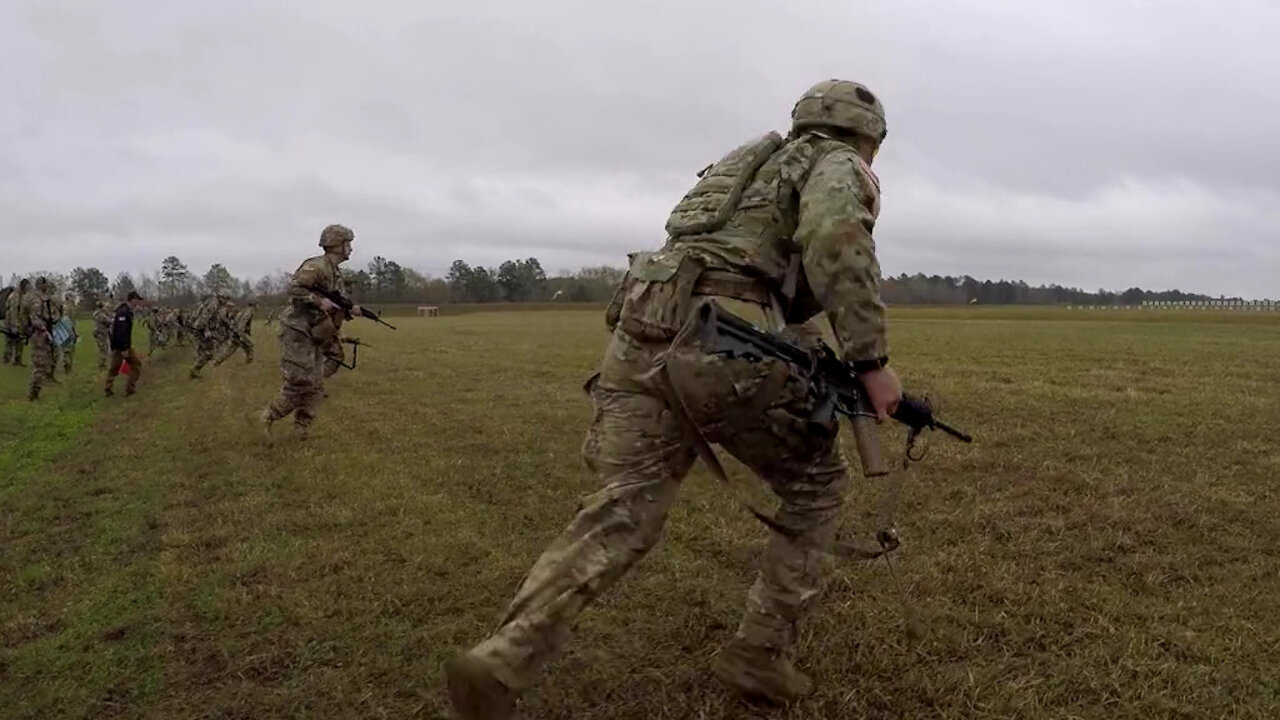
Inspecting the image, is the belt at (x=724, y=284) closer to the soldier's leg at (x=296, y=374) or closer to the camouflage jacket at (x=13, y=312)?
the soldier's leg at (x=296, y=374)

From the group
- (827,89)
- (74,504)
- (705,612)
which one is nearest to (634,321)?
(827,89)

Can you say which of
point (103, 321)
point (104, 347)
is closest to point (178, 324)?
point (104, 347)

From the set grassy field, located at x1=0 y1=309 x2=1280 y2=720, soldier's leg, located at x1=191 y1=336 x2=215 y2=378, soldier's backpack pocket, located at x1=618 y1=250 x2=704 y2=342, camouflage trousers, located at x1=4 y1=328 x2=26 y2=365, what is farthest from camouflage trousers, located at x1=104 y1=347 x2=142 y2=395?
soldier's backpack pocket, located at x1=618 y1=250 x2=704 y2=342

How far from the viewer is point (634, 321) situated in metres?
3.51

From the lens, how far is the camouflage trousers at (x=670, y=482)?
320 centimetres

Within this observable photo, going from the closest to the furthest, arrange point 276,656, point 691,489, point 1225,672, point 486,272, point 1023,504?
point 1225,672, point 276,656, point 1023,504, point 691,489, point 486,272

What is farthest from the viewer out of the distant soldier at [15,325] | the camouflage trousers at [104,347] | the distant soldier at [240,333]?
the camouflage trousers at [104,347]

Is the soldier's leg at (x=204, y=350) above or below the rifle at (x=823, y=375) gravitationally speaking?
below

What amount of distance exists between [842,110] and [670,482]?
1.53 meters

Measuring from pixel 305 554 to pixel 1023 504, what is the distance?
193 inches

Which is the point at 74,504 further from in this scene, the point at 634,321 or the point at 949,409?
the point at 949,409

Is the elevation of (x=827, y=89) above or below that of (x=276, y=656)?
above

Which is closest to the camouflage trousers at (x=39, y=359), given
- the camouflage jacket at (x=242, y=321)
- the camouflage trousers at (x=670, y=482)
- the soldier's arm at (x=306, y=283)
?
the camouflage jacket at (x=242, y=321)

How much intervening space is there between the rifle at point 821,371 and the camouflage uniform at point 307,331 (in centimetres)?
775
